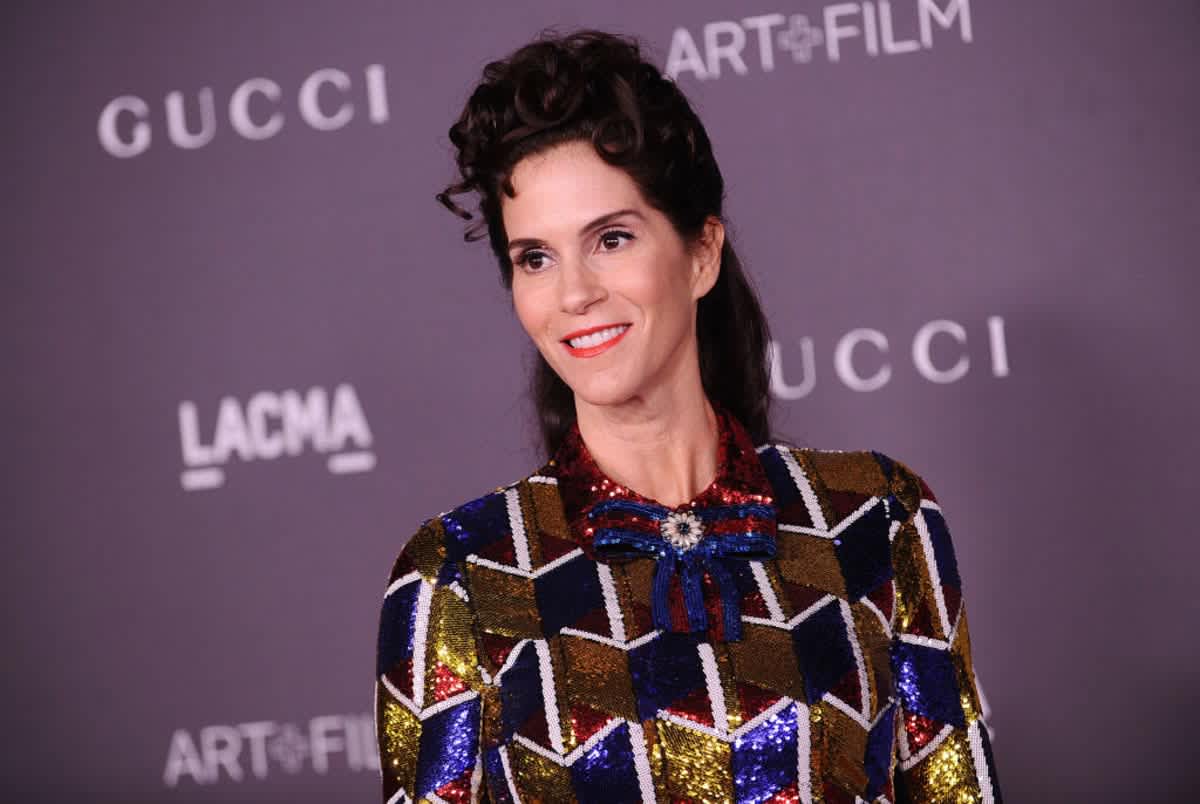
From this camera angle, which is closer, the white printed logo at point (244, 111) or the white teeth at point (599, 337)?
the white teeth at point (599, 337)

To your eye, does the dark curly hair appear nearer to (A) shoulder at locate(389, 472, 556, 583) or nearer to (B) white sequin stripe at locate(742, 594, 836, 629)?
(A) shoulder at locate(389, 472, 556, 583)

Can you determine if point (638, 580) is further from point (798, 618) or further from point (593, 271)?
point (593, 271)

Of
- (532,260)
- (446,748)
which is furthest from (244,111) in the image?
(446,748)

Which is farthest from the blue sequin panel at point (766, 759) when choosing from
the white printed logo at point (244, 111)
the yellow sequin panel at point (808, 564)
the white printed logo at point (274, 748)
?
the white printed logo at point (244, 111)

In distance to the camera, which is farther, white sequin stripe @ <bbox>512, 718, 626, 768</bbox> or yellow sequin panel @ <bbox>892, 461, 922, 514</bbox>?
yellow sequin panel @ <bbox>892, 461, 922, 514</bbox>

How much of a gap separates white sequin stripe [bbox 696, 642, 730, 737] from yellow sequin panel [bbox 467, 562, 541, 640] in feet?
0.48

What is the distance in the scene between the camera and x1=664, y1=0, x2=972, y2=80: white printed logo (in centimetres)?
226

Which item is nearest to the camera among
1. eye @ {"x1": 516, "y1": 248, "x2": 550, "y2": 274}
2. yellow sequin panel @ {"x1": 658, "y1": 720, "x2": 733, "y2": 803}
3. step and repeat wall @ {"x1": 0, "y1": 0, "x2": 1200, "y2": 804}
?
yellow sequin panel @ {"x1": 658, "y1": 720, "x2": 733, "y2": 803}

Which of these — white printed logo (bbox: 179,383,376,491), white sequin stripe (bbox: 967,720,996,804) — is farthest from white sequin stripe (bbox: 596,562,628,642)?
white printed logo (bbox: 179,383,376,491)

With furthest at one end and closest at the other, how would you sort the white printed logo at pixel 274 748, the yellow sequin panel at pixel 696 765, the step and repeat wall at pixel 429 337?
the white printed logo at pixel 274 748 < the step and repeat wall at pixel 429 337 < the yellow sequin panel at pixel 696 765

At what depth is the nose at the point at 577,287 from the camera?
3.99 feet

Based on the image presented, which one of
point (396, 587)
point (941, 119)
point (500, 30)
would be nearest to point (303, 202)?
point (500, 30)

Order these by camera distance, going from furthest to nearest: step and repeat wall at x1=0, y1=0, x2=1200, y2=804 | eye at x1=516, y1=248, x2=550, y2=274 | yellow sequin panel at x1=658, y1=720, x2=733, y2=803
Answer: step and repeat wall at x1=0, y1=0, x2=1200, y2=804 < eye at x1=516, y1=248, x2=550, y2=274 < yellow sequin panel at x1=658, y1=720, x2=733, y2=803

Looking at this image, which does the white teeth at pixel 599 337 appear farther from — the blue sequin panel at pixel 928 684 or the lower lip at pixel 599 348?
the blue sequin panel at pixel 928 684
